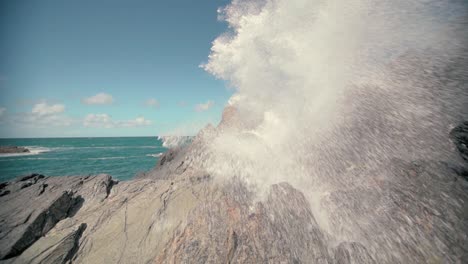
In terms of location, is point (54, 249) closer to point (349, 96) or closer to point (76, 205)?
point (76, 205)

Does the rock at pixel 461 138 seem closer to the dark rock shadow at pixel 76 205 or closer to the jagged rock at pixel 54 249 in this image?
the jagged rock at pixel 54 249

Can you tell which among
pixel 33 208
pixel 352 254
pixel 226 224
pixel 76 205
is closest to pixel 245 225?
pixel 226 224

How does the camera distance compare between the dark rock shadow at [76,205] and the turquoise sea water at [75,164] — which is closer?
the dark rock shadow at [76,205]

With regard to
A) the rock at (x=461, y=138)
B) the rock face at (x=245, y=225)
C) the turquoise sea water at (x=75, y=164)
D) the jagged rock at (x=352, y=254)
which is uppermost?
the rock at (x=461, y=138)

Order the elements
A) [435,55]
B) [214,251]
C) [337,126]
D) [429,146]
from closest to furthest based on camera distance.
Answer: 1. [214,251]
2. [429,146]
3. [435,55]
4. [337,126]

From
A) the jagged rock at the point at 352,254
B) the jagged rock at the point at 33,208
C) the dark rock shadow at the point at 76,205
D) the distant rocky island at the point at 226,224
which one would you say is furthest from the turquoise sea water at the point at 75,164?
the jagged rock at the point at 352,254

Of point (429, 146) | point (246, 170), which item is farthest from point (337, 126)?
point (246, 170)

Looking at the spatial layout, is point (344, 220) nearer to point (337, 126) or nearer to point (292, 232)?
point (292, 232)
